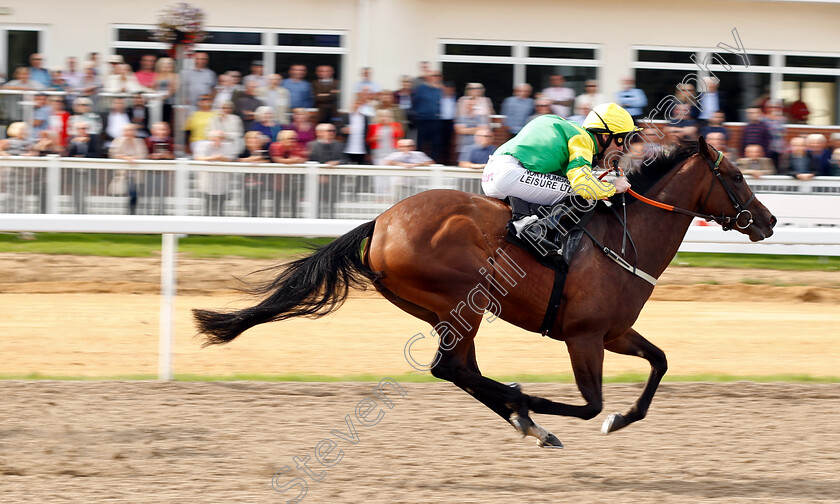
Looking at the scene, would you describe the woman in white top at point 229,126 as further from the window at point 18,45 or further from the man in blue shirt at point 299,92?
the window at point 18,45

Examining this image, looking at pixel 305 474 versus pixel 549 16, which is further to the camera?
pixel 549 16

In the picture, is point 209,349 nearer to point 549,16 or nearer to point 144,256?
point 144,256

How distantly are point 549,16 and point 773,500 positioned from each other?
9.83 meters

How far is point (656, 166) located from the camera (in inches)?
195

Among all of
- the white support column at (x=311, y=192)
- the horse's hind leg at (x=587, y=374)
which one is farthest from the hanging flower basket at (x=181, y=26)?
the horse's hind leg at (x=587, y=374)

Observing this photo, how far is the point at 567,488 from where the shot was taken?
4.13m

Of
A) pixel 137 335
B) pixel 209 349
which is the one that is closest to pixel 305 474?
pixel 209 349

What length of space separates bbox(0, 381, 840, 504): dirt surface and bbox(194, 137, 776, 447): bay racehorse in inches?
13.5

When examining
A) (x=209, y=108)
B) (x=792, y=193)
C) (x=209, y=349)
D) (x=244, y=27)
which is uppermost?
(x=244, y=27)

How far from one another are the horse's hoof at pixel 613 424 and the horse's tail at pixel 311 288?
1337 mm

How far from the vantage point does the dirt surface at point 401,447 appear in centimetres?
404

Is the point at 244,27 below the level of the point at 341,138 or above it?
above

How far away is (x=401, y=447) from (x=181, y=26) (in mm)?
6790

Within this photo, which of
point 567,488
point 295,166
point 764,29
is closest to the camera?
point 567,488
